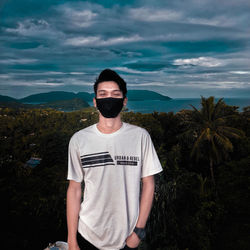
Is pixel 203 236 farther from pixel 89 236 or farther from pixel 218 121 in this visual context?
pixel 89 236

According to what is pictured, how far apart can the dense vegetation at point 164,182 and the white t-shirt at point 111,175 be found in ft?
33.7

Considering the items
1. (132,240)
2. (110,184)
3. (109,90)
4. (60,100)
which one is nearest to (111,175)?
(110,184)

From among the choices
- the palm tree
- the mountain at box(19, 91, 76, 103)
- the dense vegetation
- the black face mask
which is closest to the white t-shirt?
the black face mask

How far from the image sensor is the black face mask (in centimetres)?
221

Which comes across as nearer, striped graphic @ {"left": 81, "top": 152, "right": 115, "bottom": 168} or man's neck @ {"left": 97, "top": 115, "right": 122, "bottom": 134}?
striped graphic @ {"left": 81, "top": 152, "right": 115, "bottom": 168}

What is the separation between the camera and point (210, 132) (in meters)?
27.8

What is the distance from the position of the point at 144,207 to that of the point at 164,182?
19.7 m

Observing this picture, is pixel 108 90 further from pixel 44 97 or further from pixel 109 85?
pixel 44 97

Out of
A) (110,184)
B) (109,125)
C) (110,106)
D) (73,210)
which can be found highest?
(110,106)

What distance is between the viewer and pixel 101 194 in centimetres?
207

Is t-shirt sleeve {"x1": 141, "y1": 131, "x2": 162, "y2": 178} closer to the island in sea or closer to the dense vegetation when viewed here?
the island in sea

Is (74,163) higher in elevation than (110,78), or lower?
lower

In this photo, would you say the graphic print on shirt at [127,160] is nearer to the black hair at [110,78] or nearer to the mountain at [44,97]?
the black hair at [110,78]

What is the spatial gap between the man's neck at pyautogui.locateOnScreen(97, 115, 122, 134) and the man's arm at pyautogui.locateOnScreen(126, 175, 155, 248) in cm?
53
